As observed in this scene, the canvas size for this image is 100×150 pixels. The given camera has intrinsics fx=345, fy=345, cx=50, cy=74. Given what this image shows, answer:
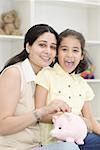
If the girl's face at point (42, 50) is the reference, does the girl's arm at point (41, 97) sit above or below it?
below

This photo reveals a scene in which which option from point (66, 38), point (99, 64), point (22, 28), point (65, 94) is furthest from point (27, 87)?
point (99, 64)

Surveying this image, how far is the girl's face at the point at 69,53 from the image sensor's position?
6.37ft

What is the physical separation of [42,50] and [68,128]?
434 millimetres

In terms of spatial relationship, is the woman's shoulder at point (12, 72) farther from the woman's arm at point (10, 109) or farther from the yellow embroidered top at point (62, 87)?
the yellow embroidered top at point (62, 87)

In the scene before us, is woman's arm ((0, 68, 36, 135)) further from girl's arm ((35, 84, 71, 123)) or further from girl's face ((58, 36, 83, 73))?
girl's face ((58, 36, 83, 73))

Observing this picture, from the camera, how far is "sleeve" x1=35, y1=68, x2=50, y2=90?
1.81m

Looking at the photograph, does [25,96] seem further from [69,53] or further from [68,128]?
[69,53]

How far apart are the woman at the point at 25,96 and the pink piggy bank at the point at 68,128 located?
2.1 inches

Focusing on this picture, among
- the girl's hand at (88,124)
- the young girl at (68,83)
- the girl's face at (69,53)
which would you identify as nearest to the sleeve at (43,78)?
the young girl at (68,83)

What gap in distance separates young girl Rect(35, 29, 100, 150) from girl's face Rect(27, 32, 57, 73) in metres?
0.06

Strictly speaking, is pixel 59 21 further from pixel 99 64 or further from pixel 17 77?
pixel 17 77

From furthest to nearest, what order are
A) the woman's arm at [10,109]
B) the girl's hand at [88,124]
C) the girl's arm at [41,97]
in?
the girl's hand at [88,124], the girl's arm at [41,97], the woman's arm at [10,109]

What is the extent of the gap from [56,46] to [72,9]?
1691mm

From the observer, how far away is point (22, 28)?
10.2 feet
